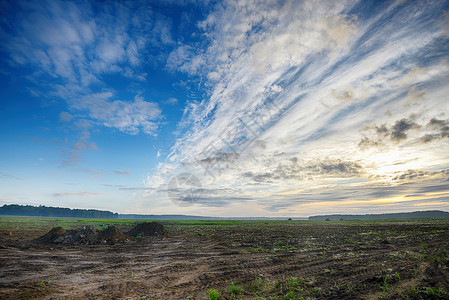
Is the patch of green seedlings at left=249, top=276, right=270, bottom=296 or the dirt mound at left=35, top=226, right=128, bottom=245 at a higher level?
the patch of green seedlings at left=249, top=276, right=270, bottom=296

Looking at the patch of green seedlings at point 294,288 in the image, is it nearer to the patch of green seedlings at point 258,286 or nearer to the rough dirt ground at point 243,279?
the rough dirt ground at point 243,279

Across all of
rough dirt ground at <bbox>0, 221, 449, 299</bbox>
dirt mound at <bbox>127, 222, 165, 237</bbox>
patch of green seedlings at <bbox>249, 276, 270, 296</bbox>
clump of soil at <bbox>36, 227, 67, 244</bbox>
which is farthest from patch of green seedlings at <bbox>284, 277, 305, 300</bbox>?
dirt mound at <bbox>127, 222, 165, 237</bbox>

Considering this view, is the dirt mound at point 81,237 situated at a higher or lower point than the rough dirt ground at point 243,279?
lower

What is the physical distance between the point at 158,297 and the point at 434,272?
13.0 metres

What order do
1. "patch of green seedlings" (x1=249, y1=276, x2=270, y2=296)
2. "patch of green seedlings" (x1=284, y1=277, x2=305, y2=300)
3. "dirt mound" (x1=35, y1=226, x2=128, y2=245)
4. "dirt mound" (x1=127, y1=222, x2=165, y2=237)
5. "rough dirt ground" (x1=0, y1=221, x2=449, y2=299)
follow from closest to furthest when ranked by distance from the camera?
"patch of green seedlings" (x1=284, y1=277, x2=305, y2=300), "rough dirt ground" (x1=0, y1=221, x2=449, y2=299), "patch of green seedlings" (x1=249, y1=276, x2=270, y2=296), "dirt mound" (x1=35, y1=226, x2=128, y2=245), "dirt mound" (x1=127, y1=222, x2=165, y2=237)

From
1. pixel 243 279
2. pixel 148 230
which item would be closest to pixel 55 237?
pixel 148 230

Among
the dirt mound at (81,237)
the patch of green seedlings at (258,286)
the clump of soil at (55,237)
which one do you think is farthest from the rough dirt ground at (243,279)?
the clump of soil at (55,237)

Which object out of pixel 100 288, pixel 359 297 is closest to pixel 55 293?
pixel 100 288

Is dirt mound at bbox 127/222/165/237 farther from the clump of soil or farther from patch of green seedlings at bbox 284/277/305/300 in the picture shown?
patch of green seedlings at bbox 284/277/305/300

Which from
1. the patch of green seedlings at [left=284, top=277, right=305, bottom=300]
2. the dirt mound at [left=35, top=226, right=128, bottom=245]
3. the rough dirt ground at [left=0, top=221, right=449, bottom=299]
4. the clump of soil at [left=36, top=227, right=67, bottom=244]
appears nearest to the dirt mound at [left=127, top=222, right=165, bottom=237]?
the dirt mound at [left=35, top=226, right=128, bottom=245]

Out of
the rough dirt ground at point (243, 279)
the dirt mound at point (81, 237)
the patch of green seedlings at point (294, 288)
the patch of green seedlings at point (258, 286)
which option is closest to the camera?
the patch of green seedlings at point (294, 288)

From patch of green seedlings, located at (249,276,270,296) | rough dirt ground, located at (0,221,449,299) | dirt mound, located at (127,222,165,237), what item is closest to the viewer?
rough dirt ground, located at (0,221,449,299)

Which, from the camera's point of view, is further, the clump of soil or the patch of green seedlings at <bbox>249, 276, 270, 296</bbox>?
the clump of soil

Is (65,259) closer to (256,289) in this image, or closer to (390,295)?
(256,289)
